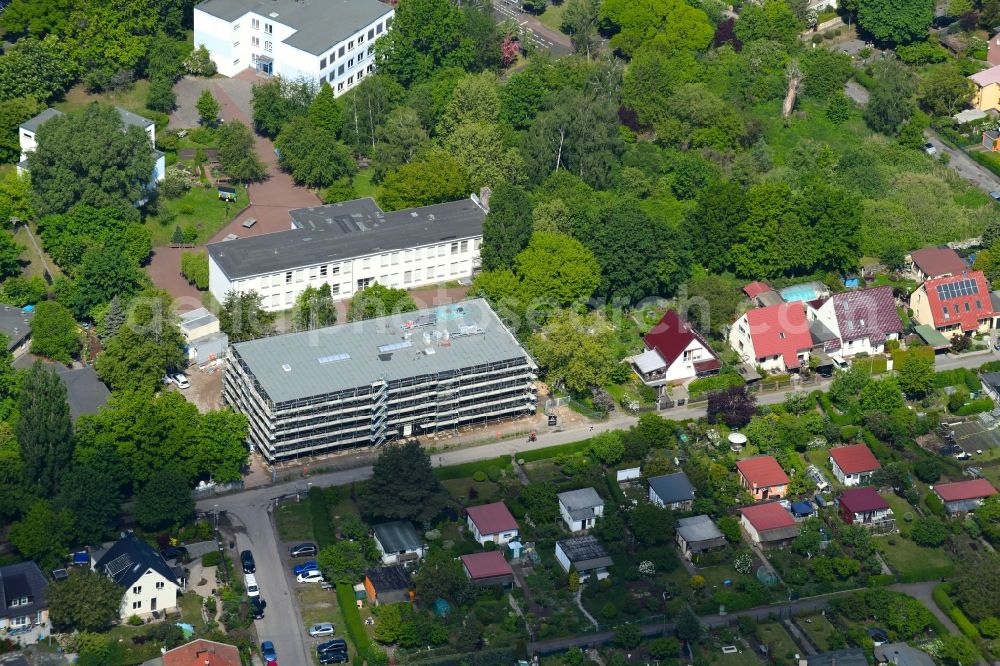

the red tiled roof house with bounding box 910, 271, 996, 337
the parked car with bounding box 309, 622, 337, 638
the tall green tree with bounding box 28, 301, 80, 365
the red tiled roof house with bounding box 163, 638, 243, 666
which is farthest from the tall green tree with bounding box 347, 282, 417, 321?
the red tiled roof house with bounding box 910, 271, 996, 337

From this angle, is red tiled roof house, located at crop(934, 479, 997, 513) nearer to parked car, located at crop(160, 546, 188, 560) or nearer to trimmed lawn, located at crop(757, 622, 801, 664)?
trimmed lawn, located at crop(757, 622, 801, 664)

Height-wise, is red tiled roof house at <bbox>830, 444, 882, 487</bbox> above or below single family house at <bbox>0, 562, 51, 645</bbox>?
above

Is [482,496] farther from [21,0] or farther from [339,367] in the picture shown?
[21,0]

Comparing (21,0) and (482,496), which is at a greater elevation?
(21,0)

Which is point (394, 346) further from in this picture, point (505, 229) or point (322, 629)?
point (322, 629)

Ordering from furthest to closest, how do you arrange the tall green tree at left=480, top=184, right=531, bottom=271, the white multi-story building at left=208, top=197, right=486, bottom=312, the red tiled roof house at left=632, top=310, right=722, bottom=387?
the tall green tree at left=480, top=184, right=531, bottom=271 < the white multi-story building at left=208, top=197, right=486, bottom=312 < the red tiled roof house at left=632, top=310, right=722, bottom=387

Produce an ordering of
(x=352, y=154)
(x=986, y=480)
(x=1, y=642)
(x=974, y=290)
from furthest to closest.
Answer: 1. (x=352, y=154)
2. (x=974, y=290)
3. (x=986, y=480)
4. (x=1, y=642)

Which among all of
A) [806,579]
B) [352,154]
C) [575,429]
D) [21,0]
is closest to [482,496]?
[575,429]
